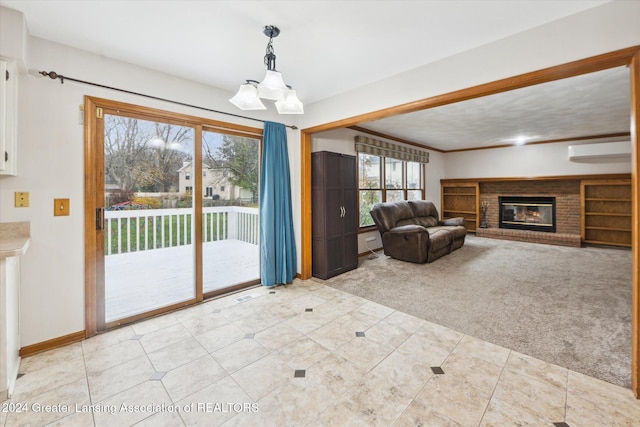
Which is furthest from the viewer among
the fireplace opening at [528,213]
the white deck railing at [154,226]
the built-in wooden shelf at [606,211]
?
the fireplace opening at [528,213]

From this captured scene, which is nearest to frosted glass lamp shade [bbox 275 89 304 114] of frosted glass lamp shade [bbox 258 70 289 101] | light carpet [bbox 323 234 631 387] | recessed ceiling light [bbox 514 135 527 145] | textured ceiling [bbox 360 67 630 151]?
frosted glass lamp shade [bbox 258 70 289 101]

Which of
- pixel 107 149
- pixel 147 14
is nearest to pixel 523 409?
pixel 147 14

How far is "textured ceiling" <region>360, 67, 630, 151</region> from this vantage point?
11.2 feet

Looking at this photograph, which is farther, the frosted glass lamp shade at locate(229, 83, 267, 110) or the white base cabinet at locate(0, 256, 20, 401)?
the frosted glass lamp shade at locate(229, 83, 267, 110)

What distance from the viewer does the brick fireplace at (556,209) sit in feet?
21.1

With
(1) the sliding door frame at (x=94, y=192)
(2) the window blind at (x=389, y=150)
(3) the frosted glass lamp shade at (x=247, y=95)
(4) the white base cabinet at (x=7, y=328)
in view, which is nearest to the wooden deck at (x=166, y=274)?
(1) the sliding door frame at (x=94, y=192)

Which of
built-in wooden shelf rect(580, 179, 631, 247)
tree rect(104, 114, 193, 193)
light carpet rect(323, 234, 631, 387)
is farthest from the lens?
built-in wooden shelf rect(580, 179, 631, 247)

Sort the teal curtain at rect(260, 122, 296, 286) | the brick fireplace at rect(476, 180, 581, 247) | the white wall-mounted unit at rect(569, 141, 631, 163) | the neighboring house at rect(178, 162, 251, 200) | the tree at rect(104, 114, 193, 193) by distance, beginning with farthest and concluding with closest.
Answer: the brick fireplace at rect(476, 180, 581, 247) < the white wall-mounted unit at rect(569, 141, 631, 163) < the teal curtain at rect(260, 122, 296, 286) < the neighboring house at rect(178, 162, 251, 200) < the tree at rect(104, 114, 193, 193)

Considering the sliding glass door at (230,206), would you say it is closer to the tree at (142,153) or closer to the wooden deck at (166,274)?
the wooden deck at (166,274)

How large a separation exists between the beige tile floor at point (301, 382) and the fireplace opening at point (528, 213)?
6312mm

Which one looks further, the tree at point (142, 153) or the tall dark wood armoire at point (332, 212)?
the tall dark wood armoire at point (332, 212)

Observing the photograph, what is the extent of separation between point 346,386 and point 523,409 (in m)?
1.06

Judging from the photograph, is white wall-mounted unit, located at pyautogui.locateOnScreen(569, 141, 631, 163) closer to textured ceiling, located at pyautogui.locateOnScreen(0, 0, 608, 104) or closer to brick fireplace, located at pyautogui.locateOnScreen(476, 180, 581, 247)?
brick fireplace, located at pyautogui.locateOnScreen(476, 180, 581, 247)

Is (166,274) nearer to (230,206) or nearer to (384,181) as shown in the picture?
(230,206)
